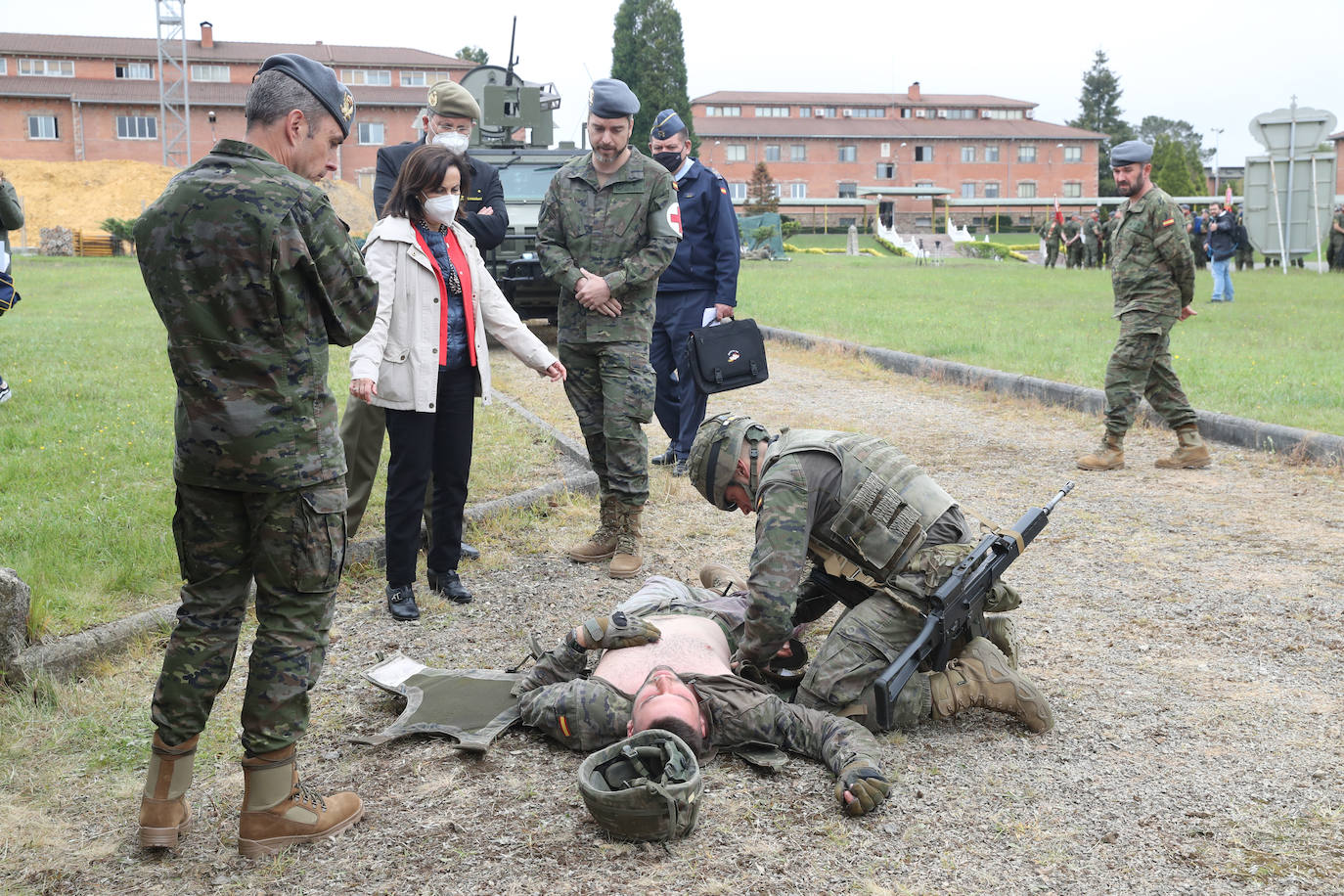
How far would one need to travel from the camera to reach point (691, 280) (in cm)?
723

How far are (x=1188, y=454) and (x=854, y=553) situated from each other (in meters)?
4.52

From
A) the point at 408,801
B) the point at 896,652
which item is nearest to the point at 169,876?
the point at 408,801

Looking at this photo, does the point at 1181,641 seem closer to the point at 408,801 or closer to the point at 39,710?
the point at 408,801

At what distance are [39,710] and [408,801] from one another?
1.47 metres

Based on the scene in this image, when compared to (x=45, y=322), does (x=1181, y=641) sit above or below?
below

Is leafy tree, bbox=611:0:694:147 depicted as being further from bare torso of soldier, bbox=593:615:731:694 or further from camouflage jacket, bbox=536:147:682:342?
bare torso of soldier, bbox=593:615:731:694

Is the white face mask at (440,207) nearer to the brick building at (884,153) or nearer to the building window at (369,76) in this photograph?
the building window at (369,76)

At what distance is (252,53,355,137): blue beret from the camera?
2.78 m

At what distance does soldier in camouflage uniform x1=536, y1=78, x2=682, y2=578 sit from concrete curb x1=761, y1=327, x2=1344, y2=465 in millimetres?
4609

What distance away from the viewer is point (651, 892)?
274 centimetres

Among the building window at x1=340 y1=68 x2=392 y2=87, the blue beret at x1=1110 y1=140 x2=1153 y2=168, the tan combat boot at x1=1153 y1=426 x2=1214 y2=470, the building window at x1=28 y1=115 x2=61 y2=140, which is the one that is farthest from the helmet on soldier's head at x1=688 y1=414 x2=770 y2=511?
the building window at x1=340 y1=68 x2=392 y2=87

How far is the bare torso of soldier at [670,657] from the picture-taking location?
357cm

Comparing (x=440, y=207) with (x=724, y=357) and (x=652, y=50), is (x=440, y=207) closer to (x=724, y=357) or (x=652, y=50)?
(x=724, y=357)

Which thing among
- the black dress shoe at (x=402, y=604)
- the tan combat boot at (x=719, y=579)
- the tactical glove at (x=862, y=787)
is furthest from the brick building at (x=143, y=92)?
the tactical glove at (x=862, y=787)
